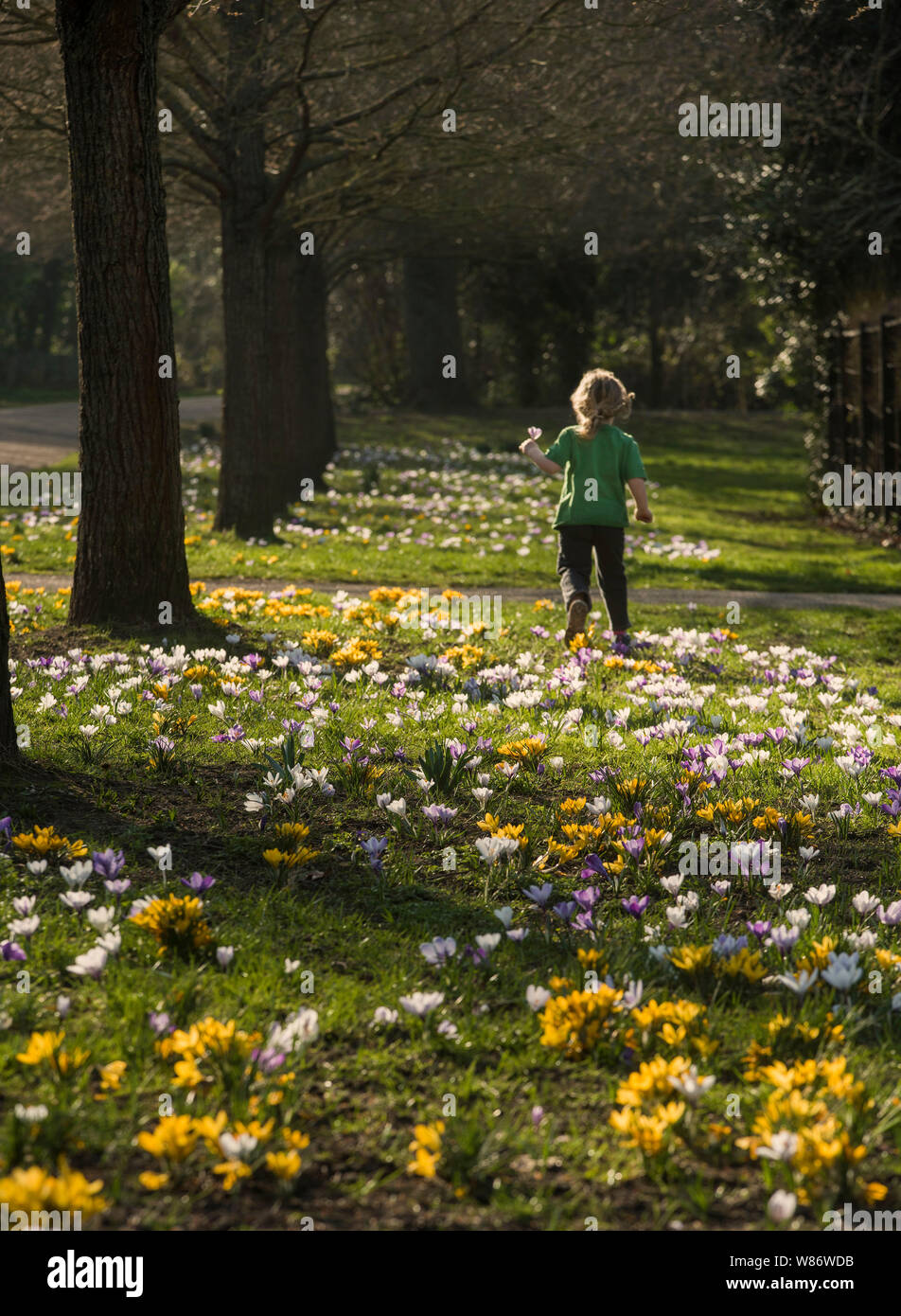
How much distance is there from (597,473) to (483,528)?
6.22 metres

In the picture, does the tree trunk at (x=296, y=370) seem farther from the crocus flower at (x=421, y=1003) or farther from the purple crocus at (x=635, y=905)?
the crocus flower at (x=421, y=1003)

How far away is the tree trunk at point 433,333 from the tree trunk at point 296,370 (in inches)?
348

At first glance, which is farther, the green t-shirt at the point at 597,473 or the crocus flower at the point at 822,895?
the green t-shirt at the point at 597,473

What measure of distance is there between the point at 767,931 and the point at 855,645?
5.52 meters

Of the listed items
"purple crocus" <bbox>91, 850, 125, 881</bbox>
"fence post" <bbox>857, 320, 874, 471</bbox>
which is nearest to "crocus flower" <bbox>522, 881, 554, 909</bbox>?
"purple crocus" <bbox>91, 850, 125, 881</bbox>

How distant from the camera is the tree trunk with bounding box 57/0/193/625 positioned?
6695 millimetres

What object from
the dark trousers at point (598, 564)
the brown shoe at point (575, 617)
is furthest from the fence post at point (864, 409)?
the brown shoe at point (575, 617)

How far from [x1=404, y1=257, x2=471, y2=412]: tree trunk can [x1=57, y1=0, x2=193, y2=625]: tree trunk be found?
22.5 metres

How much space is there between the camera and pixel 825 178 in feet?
52.1

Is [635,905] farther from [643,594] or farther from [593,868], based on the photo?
[643,594]

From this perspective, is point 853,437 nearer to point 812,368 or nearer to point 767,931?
point 812,368

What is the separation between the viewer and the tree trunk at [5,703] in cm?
464

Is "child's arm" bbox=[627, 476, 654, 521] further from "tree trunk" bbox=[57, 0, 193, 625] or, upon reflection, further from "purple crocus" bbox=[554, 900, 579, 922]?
"purple crocus" bbox=[554, 900, 579, 922]

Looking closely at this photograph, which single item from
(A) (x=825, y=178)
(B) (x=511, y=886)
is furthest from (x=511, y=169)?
(B) (x=511, y=886)
